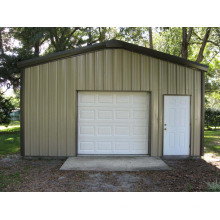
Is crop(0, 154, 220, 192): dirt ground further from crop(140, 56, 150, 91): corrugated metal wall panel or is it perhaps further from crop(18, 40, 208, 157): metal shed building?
crop(140, 56, 150, 91): corrugated metal wall panel

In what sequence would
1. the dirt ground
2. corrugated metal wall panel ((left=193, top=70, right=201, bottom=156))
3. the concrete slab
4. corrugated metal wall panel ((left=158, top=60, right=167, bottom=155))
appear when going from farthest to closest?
corrugated metal wall panel ((left=193, top=70, right=201, bottom=156)) < corrugated metal wall panel ((left=158, top=60, right=167, bottom=155)) < the concrete slab < the dirt ground

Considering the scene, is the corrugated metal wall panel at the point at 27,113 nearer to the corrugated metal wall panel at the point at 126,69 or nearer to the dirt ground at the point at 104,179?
the dirt ground at the point at 104,179

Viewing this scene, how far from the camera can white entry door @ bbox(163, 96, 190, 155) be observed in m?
6.80

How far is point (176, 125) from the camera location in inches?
269

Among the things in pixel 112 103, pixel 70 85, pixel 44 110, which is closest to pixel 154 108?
pixel 112 103

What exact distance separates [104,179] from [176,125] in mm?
3405

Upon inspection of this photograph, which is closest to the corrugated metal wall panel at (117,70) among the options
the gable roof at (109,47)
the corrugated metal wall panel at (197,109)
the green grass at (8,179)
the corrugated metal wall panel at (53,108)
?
the gable roof at (109,47)

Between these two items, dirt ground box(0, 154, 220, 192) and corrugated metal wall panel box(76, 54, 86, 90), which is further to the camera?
corrugated metal wall panel box(76, 54, 86, 90)

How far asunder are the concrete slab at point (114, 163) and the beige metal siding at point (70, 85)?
666mm

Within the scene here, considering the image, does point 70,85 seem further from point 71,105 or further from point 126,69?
point 126,69

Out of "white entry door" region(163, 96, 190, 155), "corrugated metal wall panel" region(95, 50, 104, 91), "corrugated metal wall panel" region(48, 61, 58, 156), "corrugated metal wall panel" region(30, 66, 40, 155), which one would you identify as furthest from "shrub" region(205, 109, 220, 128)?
"corrugated metal wall panel" region(30, 66, 40, 155)

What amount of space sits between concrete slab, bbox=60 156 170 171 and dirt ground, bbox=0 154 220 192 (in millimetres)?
224

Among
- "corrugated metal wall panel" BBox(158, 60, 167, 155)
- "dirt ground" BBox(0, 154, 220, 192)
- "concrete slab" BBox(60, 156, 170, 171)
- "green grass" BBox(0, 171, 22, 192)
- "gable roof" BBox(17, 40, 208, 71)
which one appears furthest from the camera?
"corrugated metal wall panel" BBox(158, 60, 167, 155)

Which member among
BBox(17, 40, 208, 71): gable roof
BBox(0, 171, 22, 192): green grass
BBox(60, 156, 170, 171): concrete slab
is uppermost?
BBox(17, 40, 208, 71): gable roof
